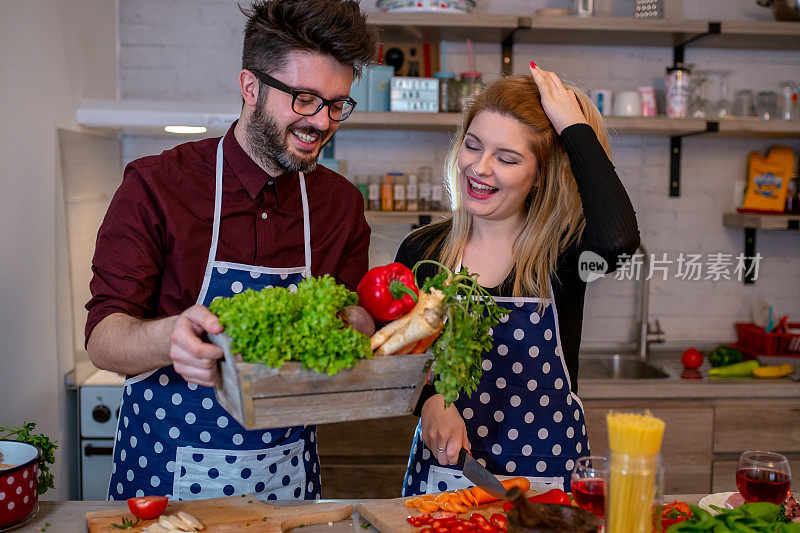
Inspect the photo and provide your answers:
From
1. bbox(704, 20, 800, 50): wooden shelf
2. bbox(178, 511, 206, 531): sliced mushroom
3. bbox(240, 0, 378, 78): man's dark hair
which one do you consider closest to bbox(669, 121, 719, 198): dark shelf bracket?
bbox(704, 20, 800, 50): wooden shelf

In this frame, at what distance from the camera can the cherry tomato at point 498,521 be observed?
1.31m

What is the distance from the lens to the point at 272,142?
5.21 ft

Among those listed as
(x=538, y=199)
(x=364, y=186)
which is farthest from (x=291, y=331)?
(x=364, y=186)

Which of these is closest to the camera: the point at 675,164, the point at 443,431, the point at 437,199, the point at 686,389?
the point at 443,431

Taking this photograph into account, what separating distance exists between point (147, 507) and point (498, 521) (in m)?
0.63

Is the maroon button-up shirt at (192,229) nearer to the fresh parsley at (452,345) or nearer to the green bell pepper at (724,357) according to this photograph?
the fresh parsley at (452,345)

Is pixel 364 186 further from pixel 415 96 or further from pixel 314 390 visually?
pixel 314 390

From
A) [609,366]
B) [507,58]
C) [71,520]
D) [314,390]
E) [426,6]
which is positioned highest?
[426,6]

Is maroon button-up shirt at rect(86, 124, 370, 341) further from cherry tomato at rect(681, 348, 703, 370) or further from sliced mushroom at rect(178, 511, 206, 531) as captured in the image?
cherry tomato at rect(681, 348, 703, 370)

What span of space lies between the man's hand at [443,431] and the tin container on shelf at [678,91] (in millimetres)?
2042

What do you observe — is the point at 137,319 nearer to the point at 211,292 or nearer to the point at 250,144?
the point at 211,292

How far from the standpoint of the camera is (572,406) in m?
1.81

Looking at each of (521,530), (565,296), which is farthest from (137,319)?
(565,296)

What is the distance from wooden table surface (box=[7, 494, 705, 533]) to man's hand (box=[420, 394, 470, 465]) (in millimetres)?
207
